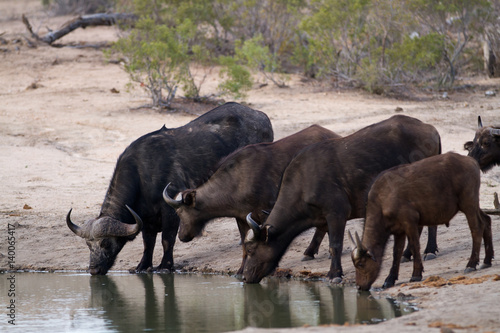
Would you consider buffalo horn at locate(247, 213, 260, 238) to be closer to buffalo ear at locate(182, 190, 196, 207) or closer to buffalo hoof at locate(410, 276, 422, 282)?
buffalo ear at locate(182, 190, 196, 207)

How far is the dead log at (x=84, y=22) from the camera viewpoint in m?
25.8

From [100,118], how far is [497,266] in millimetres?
12278

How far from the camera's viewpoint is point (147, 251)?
1041 centimetres

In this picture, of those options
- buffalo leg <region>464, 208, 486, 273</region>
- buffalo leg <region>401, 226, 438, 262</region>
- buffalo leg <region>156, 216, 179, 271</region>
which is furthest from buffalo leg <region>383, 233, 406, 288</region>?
buffalo leg <region>156, 216, 179, 271</region>

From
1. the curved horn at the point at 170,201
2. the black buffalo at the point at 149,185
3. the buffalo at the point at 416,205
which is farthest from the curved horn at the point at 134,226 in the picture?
the buffalo at the point at 416,205

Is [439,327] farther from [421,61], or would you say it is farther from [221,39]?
[221,39]

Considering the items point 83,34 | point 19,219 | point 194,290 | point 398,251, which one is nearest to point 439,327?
point 398,251

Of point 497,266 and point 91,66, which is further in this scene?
point 91,66

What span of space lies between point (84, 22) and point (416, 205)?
21249 millimetres

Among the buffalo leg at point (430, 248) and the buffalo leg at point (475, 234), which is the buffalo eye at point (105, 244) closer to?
the buffalo leg at point (430, 248)

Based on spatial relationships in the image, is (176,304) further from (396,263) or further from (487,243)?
(487,243)

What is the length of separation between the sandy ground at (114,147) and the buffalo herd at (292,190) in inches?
22.4

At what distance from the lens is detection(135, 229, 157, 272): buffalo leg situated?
10.4m

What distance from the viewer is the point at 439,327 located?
5.64m
